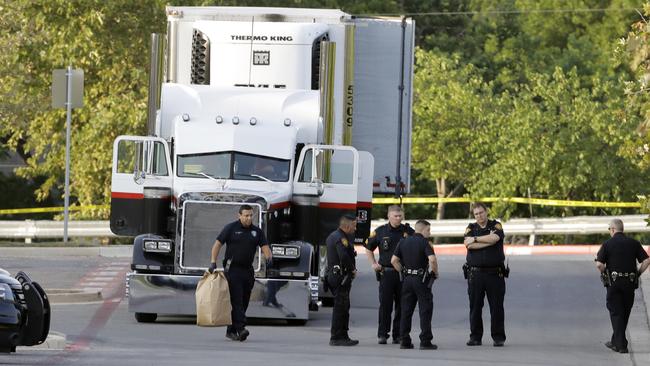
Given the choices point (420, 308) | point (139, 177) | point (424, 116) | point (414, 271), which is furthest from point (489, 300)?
point (424, 116)

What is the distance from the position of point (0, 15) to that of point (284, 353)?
2552 cm

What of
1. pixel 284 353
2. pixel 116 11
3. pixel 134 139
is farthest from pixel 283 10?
pixel 116 11

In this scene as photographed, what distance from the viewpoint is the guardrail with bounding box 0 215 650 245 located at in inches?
1545

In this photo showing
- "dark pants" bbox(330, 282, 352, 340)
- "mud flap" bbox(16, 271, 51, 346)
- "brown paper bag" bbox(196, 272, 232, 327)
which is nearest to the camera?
"mud flap" bbox(16, 271, 51, 346)

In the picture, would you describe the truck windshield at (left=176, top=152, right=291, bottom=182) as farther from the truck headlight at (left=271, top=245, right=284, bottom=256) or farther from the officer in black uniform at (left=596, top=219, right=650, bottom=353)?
the officer in black uniform at (left=596, top=219, right=650, bottom=353)

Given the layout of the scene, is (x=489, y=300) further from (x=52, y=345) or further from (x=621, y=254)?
(x=52, y=345)

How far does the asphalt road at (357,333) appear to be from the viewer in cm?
1859

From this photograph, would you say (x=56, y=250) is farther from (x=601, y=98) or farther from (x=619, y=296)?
(x=601, y=98)

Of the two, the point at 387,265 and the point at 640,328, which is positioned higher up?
the point at 387,265

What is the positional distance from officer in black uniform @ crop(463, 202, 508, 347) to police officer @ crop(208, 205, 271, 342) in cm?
253

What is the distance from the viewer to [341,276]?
20.4 m

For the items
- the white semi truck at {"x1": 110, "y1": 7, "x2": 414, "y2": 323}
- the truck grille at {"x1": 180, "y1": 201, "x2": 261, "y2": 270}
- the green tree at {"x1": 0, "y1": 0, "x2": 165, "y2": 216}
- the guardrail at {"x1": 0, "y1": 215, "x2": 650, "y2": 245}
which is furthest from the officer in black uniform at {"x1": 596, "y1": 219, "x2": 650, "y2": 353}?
the green tree at {"x1": 0, "y1": 0, "x2": 165, "y2": 216}

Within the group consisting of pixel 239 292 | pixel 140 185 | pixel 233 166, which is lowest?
pixel 239 292

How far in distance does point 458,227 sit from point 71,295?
17.7 m
